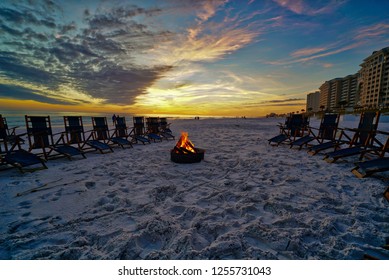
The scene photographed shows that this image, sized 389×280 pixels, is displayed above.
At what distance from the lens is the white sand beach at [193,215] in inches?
77.8

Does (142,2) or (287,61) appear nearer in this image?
(142,2)

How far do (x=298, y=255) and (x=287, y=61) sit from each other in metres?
8.97

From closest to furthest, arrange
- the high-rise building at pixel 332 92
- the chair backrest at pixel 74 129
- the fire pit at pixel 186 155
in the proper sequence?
the fire pit at pixel 186 155
the chair backrest at pixel 74 129
the high-rise building at pixel 332 92

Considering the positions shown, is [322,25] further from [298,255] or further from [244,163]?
[298,255]

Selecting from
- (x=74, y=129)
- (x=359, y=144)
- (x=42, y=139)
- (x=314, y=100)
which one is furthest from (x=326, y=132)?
(x=314, y=100)

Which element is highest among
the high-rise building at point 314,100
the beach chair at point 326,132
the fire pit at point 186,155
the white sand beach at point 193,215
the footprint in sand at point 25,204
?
the high-rise building at point 314,100

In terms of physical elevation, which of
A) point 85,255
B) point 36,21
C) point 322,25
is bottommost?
point 85,255

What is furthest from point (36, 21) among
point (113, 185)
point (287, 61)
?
point (287, 61)

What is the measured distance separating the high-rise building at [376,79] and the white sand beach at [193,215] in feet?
316

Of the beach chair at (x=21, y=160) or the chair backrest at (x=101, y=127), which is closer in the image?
the beach chair at (x=21, y=160)

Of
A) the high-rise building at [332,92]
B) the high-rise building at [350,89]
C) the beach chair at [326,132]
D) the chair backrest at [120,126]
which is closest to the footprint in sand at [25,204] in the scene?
the chair backrest at [120,126]

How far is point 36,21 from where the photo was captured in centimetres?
541

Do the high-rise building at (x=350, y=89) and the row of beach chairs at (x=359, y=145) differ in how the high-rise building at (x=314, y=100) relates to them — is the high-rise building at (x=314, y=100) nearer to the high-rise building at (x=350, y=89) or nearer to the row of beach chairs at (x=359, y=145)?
Answer: the high-rise building at (x=350, y=89)
